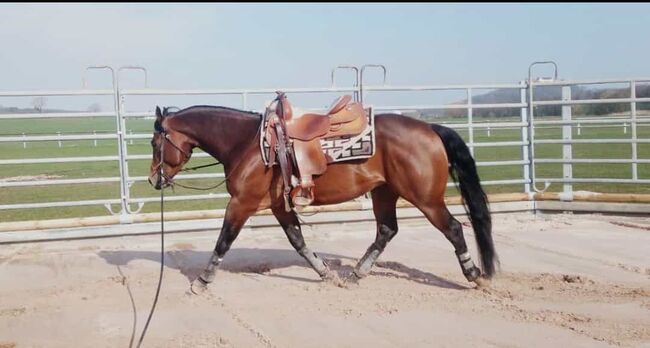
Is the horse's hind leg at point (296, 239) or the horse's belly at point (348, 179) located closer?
the horse's belly at point (348, 179)

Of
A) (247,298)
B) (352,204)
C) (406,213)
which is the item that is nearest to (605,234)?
(406,213)

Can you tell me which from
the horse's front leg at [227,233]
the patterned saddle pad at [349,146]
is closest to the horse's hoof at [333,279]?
the horse's front leg at [227,233]

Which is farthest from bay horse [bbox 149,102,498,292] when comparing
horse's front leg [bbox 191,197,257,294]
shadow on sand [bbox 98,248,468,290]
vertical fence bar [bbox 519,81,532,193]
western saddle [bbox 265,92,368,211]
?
vertical fence bar [bbox 519,81,532,193]

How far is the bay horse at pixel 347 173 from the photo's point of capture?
239 inches

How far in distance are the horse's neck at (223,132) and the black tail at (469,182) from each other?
1774mm

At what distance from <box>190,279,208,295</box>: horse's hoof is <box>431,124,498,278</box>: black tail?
2530mm

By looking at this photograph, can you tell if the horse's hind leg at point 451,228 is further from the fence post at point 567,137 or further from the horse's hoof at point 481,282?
the fence post at point 567,137

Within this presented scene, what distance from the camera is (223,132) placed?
6.38 m

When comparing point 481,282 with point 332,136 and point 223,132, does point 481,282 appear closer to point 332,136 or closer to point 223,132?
point 332,136

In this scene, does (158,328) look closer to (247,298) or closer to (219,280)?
(247,298)

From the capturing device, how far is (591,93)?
40.7 ft

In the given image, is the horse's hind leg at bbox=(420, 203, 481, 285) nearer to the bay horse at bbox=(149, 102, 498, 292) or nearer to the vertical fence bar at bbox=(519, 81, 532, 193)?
the bay horse at bbox=(149, 102, 498, 292)

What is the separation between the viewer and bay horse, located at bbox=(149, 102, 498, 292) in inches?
239

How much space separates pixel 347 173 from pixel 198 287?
1712mm
